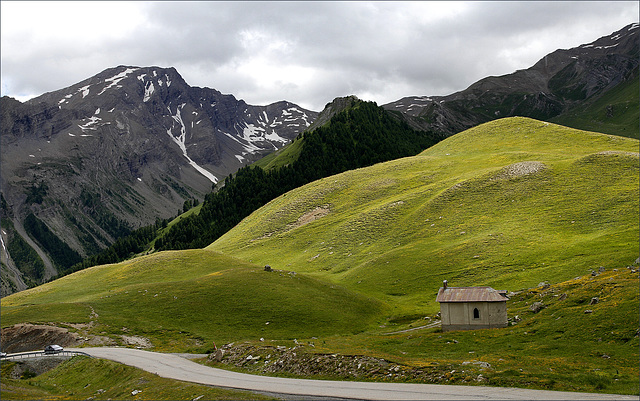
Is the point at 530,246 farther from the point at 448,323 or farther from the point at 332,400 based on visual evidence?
the point at 332,400

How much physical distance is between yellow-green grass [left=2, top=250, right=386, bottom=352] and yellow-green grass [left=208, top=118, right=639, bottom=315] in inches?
489

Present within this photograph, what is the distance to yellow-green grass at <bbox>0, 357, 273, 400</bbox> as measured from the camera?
3531 cm

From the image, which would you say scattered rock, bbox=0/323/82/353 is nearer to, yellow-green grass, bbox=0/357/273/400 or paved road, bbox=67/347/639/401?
yellow-green grass, bbox=0/357/273/400

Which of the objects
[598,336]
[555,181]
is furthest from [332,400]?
[555,181]

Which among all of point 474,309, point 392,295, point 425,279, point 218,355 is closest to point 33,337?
point 218,355

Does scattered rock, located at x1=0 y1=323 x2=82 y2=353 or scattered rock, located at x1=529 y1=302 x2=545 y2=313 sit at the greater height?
scattered rock, located at x1=0 y1=323 x2=82 y2=353

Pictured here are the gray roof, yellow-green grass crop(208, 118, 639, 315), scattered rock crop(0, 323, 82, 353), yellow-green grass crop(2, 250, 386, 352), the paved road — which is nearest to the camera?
the paved road

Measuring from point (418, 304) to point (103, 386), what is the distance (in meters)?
54.7

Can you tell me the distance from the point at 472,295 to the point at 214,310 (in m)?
38.9

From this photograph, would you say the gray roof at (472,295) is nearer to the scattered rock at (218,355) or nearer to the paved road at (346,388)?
the scattered rock at (218,355)

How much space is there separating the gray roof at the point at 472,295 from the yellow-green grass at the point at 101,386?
3735cm

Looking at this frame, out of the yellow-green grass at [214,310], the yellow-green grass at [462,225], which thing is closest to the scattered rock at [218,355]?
the yellow-green grass at [214,310]

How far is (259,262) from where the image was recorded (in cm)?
13350

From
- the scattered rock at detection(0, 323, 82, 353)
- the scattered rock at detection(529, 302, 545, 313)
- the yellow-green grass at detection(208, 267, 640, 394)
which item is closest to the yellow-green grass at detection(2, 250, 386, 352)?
the scattered rock at detection(0, 323, 82, 353)
